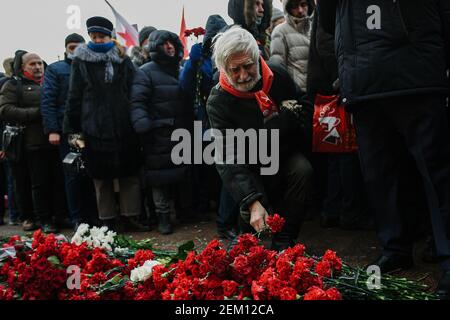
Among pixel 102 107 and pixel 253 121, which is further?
pixel 102 107

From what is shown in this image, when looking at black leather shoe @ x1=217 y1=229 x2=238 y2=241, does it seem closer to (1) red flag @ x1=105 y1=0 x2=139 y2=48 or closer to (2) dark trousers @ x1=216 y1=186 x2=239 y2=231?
(2) dark trousers @ x1=216 y1=186 x2=239 y2=231

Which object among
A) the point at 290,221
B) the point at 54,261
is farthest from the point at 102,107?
the point at 54,261

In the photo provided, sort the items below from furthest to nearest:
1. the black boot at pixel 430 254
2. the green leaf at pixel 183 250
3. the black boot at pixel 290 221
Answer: the black boot at pixel 290 221, the black boot at pixel 430 254, the green leaf at pixel 183 250

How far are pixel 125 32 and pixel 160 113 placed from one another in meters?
5.33

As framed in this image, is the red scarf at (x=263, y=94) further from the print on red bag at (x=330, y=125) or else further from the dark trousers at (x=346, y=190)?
the dark trousers at (x=346, y=190)

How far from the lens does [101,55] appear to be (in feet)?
15.4

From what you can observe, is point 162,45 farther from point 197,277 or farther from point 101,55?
point 197,277

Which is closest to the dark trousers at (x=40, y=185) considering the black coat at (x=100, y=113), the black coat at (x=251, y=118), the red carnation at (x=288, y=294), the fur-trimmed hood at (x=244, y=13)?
the black coat at (x=100, y=113)

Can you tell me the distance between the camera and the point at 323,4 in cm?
302

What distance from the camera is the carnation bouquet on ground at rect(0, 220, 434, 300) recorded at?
5.60 ft

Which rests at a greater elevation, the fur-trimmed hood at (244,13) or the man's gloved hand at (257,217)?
the fur-trimmed hood at (244,13)

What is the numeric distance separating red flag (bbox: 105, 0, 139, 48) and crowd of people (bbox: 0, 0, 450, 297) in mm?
2798

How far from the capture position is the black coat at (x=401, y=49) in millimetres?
2541
